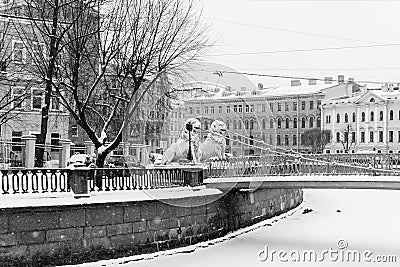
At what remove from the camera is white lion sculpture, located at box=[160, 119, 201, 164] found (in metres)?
19.1

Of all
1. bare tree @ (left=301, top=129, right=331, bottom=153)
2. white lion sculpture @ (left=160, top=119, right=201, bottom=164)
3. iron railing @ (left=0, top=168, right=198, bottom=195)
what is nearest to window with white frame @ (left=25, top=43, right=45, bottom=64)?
white lion sculpture @ (left=160, top=119, right=201, bottom=164)

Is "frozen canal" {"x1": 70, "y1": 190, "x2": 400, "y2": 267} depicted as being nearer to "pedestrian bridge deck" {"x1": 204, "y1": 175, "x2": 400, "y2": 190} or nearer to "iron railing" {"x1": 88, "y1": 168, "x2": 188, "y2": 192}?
"pedestrian bridge deck" {"x1": 204, "y1": 175, "x2": 400, "y2": 190}

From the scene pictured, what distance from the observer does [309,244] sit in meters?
20.1

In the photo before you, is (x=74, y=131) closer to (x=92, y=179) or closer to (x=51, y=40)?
(x=51, y=40)

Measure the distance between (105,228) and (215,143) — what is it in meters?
4.92

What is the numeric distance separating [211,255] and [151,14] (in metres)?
8.38

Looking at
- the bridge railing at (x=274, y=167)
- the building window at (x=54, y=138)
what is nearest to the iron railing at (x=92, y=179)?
the bridge railing at (x=274, y=167)

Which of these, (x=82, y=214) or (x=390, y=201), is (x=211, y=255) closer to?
(x=82, y=214)

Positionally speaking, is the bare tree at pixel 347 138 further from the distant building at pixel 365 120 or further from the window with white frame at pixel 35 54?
the window with white frame at pixel 35 54

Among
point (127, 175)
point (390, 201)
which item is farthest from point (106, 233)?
point (390, 201)

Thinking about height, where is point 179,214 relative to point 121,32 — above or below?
below

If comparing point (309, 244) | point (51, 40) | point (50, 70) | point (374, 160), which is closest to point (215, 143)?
point (309, 244)

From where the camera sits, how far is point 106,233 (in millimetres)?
16391

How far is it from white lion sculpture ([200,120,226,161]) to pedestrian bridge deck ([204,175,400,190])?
0.74 metres
